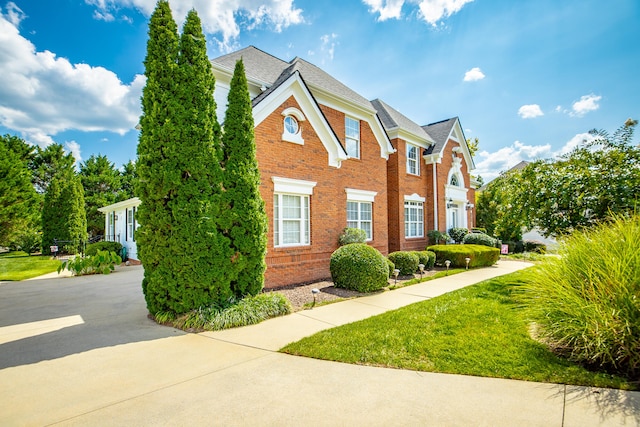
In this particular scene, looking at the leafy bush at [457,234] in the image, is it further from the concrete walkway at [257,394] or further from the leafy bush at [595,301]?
the concrete walkway at [257,394]

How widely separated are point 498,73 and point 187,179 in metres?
11.8

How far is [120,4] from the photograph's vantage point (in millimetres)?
8305

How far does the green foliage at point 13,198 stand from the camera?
18266 mm

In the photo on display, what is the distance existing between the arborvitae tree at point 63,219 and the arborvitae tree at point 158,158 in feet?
77.8

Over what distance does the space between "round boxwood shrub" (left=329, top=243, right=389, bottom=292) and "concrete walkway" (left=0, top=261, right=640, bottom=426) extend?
469 centimetres

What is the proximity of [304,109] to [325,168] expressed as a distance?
2.28 meters

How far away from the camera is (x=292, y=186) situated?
403 inches

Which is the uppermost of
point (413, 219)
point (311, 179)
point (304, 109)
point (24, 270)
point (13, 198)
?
point (304, 109)

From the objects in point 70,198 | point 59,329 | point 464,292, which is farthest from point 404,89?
point 70,198

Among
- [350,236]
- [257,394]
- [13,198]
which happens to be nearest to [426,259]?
[350,236]

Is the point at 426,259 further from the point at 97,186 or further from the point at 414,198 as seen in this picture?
the point at 97,186

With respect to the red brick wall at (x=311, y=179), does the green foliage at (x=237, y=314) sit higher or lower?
lower

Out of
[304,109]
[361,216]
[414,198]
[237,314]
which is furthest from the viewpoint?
[414,198]

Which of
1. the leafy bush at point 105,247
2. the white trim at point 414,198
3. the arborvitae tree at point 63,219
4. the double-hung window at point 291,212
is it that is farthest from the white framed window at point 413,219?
the arborvitae tree at point 63,219
